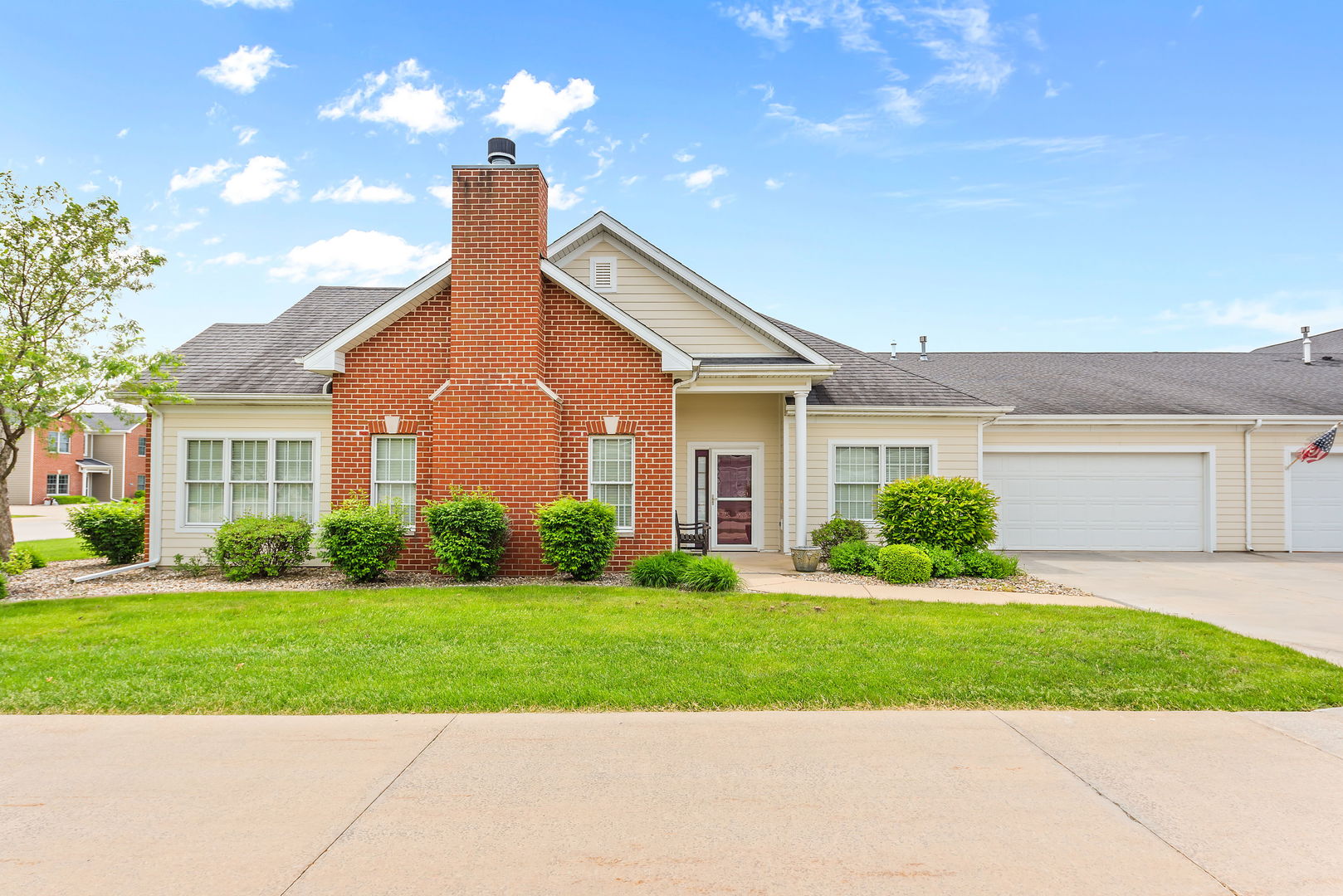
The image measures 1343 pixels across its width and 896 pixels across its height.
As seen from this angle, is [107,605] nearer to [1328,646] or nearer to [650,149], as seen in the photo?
[650,149]

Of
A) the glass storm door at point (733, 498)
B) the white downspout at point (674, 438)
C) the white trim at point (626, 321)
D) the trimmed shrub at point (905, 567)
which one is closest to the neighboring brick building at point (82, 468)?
the glass storm door at point (733, 498)

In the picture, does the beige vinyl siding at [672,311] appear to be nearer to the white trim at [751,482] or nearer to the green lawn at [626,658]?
the white trim at [751,482]

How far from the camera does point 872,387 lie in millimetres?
15906

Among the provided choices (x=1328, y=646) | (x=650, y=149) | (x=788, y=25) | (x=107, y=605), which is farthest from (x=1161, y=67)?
(x=107, y=605)

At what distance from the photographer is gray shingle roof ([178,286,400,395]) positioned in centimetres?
1355

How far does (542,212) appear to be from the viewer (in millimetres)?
12664

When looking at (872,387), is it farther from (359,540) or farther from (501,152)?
(359,540)

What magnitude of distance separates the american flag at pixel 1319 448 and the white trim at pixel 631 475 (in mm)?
15185

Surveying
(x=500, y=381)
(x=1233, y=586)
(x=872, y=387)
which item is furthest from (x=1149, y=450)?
(x=500, y=381)

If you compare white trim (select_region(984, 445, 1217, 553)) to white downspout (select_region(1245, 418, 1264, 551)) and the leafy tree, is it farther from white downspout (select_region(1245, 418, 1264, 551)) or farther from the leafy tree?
the leafy tree

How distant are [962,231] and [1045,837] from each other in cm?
1988

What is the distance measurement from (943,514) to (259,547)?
11.4 metres

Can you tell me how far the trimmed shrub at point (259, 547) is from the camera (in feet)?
39.0

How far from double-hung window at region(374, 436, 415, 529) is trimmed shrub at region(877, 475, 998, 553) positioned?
845 cm
